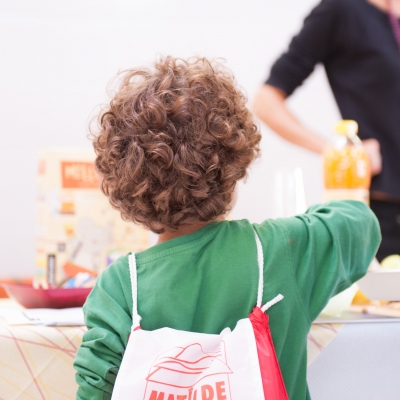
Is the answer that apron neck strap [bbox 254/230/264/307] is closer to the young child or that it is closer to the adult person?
the young child

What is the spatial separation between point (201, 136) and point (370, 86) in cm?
71

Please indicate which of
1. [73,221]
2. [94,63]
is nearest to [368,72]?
[73,221]

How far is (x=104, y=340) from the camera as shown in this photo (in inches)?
24.2

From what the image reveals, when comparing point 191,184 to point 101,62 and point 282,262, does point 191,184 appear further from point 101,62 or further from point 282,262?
point 101,62

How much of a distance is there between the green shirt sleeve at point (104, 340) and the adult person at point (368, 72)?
26.4 inches

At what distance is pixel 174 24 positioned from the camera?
2.13m

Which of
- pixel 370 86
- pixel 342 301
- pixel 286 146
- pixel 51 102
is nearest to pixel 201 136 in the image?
pixel 342 301

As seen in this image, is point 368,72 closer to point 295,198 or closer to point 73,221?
point 295,198

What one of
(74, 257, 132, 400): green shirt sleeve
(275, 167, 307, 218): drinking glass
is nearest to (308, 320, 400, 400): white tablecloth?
(275, 167, 307, 218): drinking glass

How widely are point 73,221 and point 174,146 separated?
23.9 inches

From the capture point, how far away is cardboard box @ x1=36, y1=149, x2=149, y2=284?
116cm

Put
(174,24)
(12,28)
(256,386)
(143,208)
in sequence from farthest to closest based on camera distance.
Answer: (174,24) → (12,28) → (143,208) → (256,386)

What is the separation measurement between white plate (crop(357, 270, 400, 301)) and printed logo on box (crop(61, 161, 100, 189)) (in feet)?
2.08

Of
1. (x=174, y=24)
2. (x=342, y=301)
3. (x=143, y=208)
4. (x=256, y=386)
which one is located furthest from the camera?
(x=174, y=24)
